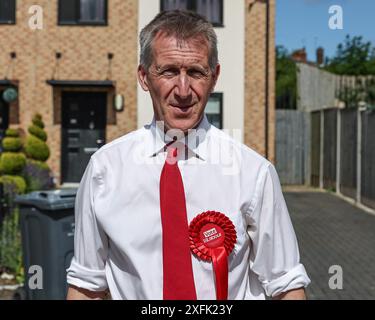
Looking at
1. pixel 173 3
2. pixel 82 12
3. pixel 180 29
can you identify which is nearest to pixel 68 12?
pixel 82 12

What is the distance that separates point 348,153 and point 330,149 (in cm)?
171

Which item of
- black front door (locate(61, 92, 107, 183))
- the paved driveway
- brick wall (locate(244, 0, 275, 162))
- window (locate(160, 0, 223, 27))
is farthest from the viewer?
black front door (locate(61, 92, 107, 183))

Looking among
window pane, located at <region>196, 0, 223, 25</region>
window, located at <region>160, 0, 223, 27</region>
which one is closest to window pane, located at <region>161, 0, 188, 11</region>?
window, located at <region>160, 0, 223, 27</region>

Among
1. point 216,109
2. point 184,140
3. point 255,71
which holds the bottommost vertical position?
point 184,140

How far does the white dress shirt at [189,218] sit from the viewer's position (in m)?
Result: 2.23

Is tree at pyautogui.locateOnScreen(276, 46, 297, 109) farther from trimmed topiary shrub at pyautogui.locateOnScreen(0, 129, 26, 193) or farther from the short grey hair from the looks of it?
the short grey hair

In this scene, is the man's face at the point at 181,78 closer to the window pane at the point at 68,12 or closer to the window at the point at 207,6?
the window at the point at 207,6

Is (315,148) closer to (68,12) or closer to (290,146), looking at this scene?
(290,146)

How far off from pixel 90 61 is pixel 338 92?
31.0 ft

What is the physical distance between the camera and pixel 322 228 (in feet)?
41.2

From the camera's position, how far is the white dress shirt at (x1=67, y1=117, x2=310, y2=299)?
7.32 ft

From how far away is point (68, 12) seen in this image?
56.1 ft

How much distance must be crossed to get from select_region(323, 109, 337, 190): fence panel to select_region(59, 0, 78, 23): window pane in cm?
733

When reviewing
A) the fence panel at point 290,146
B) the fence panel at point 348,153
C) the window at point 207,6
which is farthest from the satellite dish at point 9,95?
the fence panel at point 348,153
